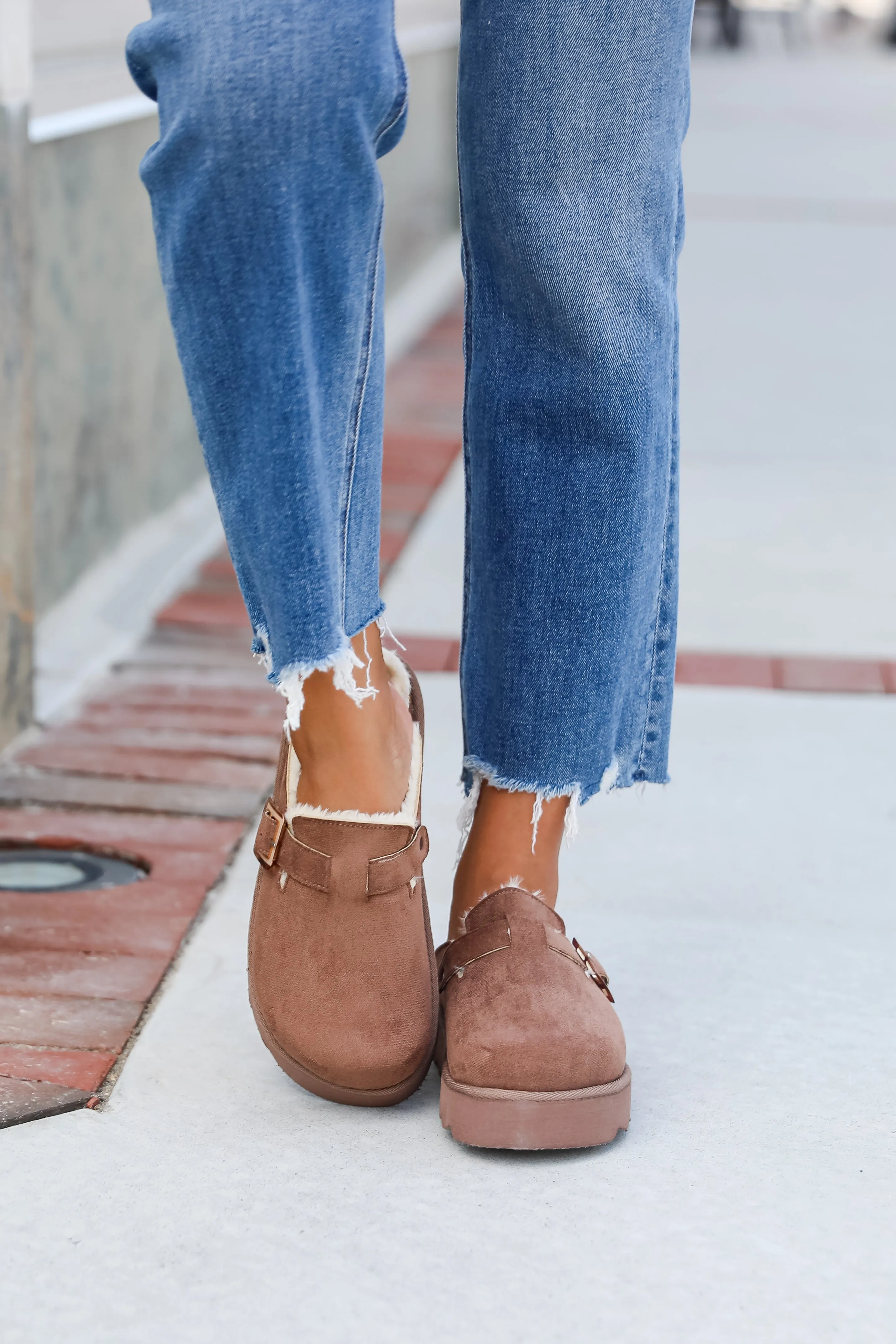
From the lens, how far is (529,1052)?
920 mm

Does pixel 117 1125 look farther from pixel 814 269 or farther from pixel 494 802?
pixel 814 269

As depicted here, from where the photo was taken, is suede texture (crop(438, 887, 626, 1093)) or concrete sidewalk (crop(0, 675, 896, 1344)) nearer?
concrete sidewalk (crop(0, 675, 896, 1344))

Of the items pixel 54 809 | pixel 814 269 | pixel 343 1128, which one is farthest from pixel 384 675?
pixel 814 269

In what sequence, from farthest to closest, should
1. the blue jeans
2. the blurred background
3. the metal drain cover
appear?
the blurred background < the metal drain cover < the blue jeans

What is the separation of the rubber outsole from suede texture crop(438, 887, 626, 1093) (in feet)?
0.11

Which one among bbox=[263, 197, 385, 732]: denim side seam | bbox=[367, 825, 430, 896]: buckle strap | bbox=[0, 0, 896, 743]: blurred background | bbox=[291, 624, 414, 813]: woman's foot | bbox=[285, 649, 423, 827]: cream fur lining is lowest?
bbox=[0, 0, 896, 743]: blurred background

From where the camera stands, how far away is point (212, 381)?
2.67 ft

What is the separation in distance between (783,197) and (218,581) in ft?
14.1

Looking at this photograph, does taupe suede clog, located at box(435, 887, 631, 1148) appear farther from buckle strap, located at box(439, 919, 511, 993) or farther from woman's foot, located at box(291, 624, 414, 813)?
woman's foot, located at box(291, 624, 414, 813)

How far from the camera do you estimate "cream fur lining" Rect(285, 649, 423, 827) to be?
3.02ft

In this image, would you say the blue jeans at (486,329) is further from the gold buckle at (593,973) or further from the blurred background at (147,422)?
the blurred background at (147,422)

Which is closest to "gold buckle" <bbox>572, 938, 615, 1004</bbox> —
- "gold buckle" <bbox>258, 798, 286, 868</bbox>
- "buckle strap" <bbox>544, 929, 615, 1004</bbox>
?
"buckle strap" <bbox>544, 929, 615, 1004</bbox>

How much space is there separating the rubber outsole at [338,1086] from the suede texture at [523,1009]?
0.03 metres

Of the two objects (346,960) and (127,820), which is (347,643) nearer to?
(346,960)
